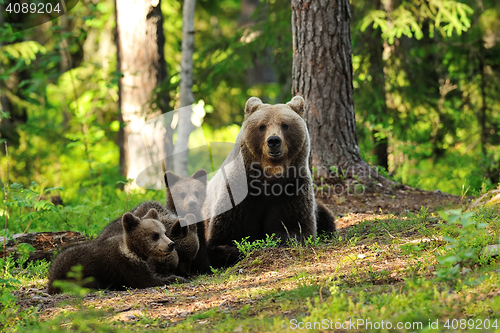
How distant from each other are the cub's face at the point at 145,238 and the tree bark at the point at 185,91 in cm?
478

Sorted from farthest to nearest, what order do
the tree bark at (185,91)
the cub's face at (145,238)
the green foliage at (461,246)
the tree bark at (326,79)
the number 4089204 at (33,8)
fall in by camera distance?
the number 4089204 at (33,8)
the tree bark at (185,91)
the tree bark at (326,79)
the cub's face at (145,238)
the green foliage at (461,246)

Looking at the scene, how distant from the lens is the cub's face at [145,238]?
4.49 meters

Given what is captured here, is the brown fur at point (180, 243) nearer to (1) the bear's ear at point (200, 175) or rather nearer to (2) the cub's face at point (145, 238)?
(2) the cub's face at point (145, 238)

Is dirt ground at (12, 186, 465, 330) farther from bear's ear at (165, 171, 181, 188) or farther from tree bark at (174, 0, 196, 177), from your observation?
tree bark at (174, 0, 196, 177)

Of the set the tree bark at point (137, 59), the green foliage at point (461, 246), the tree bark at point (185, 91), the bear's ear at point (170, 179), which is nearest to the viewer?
the green foliage at point (461, 246)

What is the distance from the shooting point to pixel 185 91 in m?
9.27

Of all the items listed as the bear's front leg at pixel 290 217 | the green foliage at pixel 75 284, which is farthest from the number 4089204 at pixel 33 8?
the green foliage at pixel 75 284

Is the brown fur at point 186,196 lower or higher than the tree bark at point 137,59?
lower

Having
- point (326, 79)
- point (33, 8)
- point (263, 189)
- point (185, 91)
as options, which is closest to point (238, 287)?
point (263, 189)

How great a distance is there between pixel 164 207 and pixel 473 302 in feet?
12.0

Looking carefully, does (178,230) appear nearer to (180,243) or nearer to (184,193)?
(180,243)

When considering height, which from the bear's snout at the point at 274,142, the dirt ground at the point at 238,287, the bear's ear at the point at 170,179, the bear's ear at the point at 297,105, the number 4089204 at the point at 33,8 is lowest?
the dirt ground at the point at 238,287

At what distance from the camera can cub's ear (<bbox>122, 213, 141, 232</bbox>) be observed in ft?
14.8

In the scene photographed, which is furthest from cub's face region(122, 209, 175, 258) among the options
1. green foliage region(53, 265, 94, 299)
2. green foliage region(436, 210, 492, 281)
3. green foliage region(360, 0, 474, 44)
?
green foliage region(360, 0, 474, 44)
